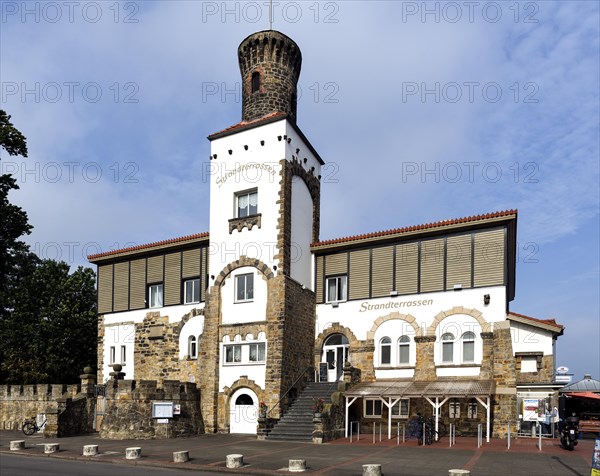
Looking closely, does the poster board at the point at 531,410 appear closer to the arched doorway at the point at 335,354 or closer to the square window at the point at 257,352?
the arched doorway at the point at 335,354

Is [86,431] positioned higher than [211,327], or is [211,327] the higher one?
[211,327]

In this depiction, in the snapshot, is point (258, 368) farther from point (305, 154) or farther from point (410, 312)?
point (305, 154)

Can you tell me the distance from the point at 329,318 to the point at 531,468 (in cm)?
1329

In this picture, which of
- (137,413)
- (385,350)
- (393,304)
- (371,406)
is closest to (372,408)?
(371,406)

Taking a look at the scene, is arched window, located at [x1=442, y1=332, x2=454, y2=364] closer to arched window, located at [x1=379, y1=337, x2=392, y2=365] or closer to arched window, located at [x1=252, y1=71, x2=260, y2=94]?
arched window, located at [x1=379, y1=337, x2=392, y2=365]

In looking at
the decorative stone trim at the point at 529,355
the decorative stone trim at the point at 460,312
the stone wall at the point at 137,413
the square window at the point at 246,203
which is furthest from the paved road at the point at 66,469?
the decorative stone trim at the point at 529,355

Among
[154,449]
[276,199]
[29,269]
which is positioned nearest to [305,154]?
[276,199]

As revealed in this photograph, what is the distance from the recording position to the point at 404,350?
25078 mm

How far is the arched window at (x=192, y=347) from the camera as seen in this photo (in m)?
28.6

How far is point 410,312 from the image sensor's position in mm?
25109

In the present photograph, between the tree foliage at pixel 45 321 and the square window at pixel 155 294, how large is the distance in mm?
8153

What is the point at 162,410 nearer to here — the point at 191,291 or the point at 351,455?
the point at 191,291

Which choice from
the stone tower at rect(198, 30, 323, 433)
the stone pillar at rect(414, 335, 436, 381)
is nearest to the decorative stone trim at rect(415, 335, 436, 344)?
the stone pillar at rect(414, 335, 436, 381)

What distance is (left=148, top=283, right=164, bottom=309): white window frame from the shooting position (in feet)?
99.7
